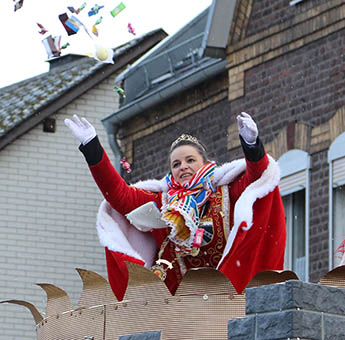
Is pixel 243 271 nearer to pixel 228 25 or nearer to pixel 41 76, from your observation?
pixel 228 25

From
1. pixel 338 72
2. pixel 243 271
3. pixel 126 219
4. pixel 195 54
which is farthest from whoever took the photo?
pixel 195 54

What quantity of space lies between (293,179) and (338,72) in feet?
4.49

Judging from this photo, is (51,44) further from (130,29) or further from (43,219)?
(43,219)

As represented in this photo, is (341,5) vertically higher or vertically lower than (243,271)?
higher

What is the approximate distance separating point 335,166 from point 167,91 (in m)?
3.88

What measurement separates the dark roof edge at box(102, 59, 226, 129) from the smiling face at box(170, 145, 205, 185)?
24.7 ft

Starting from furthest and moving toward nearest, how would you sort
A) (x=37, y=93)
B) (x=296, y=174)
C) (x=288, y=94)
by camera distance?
(x=37, y=93)
(x=288, y=94)
(x=296, y=174)

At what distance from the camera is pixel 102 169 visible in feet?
27.2

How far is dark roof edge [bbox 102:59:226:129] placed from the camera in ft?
52.4

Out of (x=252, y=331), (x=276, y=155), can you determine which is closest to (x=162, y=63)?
(x=276, y=155)

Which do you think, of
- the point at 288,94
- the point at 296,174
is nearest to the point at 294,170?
the point at 296,174

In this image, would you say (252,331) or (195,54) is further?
(195,54)

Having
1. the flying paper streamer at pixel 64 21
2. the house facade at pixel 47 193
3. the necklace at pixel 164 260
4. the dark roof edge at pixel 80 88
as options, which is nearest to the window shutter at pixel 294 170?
the flying paper streamer at pixel 64 21

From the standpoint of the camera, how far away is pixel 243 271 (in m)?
7.96
